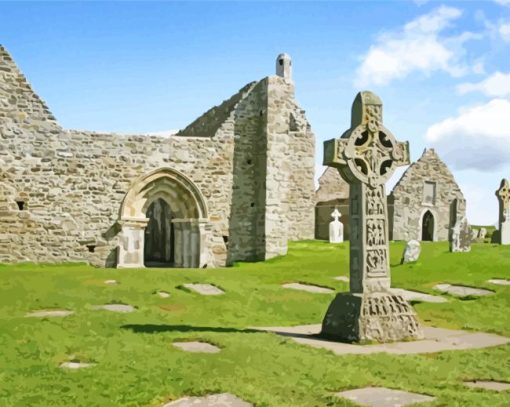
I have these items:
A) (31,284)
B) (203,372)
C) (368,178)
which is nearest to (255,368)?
(203,372)

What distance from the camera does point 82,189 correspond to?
17.5 metres

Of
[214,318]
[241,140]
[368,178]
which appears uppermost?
[241,140]

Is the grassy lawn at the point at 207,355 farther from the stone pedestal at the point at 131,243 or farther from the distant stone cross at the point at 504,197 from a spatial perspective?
the distant stone cross at the point at 504,197

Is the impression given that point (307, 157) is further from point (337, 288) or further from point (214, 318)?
point (214, 318)

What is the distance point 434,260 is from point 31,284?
30.0 ft

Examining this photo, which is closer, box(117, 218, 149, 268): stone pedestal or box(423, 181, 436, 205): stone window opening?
box(117, 218, 149, 268): stone pedestal

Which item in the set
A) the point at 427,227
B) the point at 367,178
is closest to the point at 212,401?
the point at 367,178

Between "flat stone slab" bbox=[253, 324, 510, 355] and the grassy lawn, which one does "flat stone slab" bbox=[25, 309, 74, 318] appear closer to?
the grassy lawn

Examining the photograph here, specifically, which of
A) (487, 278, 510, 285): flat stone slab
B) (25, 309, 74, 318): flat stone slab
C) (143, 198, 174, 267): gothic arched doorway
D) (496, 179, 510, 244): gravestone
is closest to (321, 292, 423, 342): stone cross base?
(25, 309, 74, 318): flat stone slab

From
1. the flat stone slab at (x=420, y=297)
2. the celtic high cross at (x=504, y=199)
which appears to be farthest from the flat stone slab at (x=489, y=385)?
the celtic high cross at (x=504, y=199)

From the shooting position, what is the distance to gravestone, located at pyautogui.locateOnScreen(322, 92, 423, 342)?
7.40m

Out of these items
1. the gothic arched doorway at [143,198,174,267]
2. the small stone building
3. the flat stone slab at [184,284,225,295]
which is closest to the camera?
the flat stone slab at [184,284,225,295]

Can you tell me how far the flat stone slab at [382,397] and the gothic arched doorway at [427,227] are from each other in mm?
24952

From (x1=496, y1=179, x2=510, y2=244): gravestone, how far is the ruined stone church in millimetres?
8378
